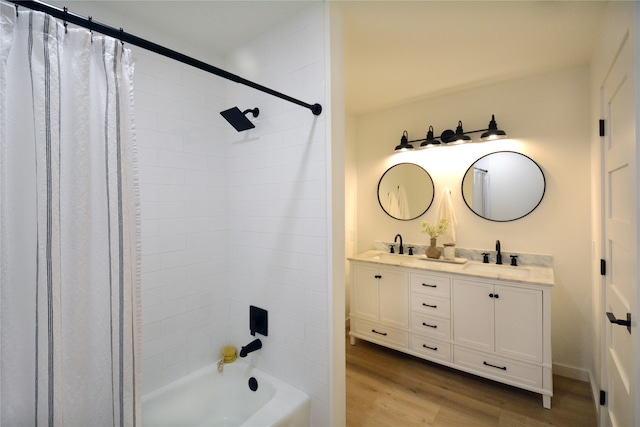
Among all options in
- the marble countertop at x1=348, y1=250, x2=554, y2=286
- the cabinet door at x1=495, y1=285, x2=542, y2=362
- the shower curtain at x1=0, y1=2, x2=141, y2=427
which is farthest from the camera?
the marble countertop at x1=348, y1=250, x2=554, y2=286

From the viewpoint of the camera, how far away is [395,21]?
1679mm

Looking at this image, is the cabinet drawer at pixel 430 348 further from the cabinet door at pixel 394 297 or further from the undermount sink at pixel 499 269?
the undermount sink at pixel 499 269

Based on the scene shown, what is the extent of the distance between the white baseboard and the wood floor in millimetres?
48

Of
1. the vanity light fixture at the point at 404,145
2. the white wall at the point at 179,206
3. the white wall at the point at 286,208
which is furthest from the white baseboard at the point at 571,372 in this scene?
the white wall at the point at 179,206

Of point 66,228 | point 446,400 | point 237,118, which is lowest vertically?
point 446,400

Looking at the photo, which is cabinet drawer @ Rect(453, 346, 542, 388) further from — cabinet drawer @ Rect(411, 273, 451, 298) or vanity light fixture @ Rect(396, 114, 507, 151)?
vanity light fixture @ Rect(396, 114, 507, 151)

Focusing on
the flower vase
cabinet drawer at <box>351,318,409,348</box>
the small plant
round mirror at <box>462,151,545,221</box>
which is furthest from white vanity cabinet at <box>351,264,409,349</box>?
round mirror at <box>462,151,545,221</box>

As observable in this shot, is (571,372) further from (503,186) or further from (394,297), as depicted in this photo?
(503,186)

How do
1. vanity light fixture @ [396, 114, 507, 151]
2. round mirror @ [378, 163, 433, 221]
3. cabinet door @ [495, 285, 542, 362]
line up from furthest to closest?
1. round mirror @ [378, 163, 433, 221]
2. vanity light fixture @ [396, 114, 507, 151]
3. cabinet door @ [495, 285, 542, 362]

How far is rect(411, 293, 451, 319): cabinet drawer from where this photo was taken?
2402mm

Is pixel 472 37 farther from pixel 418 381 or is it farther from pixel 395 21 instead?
pixel 418 381

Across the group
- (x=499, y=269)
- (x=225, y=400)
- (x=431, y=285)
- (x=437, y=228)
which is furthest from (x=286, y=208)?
(x=499, y=269)

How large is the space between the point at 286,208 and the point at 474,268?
1.91 metres

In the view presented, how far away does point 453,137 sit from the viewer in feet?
8.87
